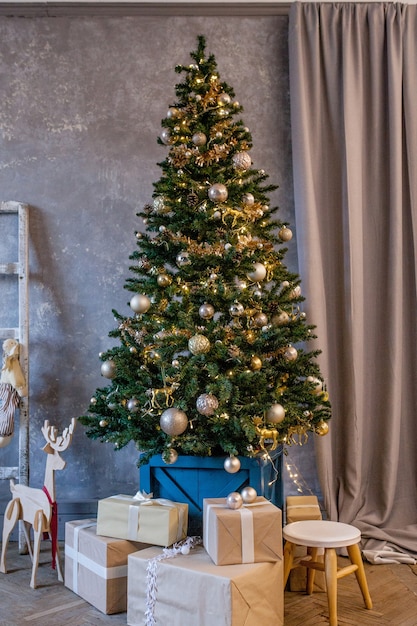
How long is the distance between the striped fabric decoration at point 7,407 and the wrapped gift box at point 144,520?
0.90 metres

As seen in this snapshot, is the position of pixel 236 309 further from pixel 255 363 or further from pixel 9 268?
pixel 9 268

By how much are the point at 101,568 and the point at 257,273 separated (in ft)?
4.09

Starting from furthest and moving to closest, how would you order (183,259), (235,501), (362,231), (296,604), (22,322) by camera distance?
1. (362,231)
2. (22,322)
3. (183,259)
4. (296,604)
5. (235,501)

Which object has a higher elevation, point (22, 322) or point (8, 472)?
point (22, 322)

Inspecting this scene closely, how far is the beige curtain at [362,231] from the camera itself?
10.8 ft

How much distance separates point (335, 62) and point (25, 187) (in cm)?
178

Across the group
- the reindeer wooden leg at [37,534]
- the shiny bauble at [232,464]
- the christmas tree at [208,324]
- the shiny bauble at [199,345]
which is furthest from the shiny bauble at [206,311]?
the reindeer wooden leg at [37,534]

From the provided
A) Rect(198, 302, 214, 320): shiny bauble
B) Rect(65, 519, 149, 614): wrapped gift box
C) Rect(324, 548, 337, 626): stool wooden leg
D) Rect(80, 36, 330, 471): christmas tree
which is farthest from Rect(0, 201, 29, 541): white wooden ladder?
Rect(324, 548, 337, 626): stool wooden leg

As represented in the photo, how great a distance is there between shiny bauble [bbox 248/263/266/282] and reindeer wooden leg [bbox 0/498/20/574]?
1413 mm

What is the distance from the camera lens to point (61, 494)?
11.0 feet

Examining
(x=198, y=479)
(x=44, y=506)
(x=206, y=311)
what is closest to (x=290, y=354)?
(x=206, y=311)

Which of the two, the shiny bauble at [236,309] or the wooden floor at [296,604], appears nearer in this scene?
the wooden floor at [296,604]

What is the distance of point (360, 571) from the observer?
2357 mm

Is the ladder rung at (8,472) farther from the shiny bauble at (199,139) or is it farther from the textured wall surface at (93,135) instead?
the shiny bauble at (199,139)
